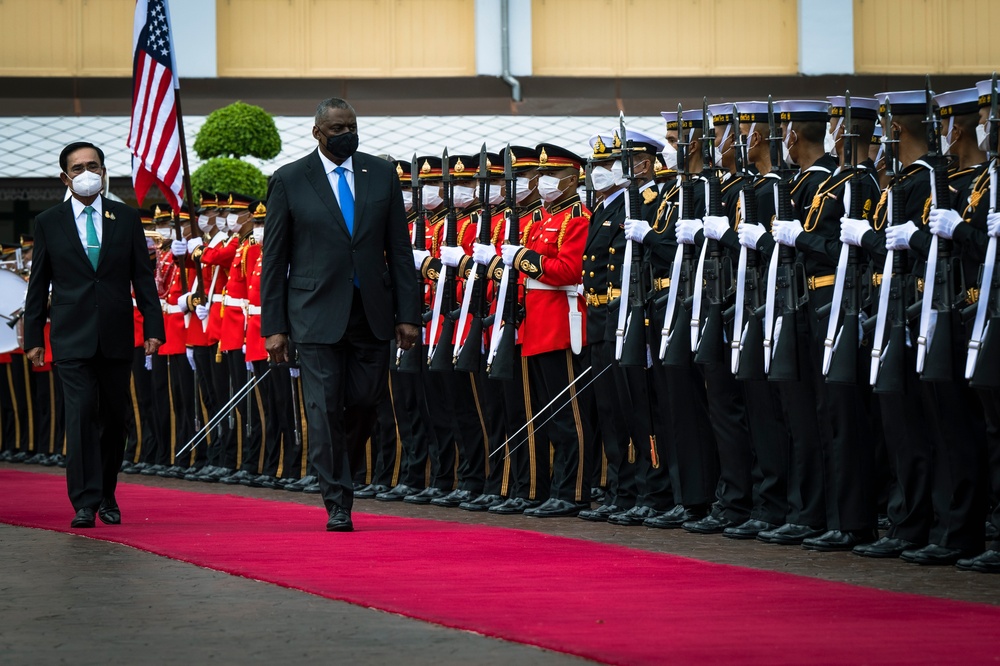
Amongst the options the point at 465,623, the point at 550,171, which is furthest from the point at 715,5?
the point at 465,623

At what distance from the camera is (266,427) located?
12570 millimetres

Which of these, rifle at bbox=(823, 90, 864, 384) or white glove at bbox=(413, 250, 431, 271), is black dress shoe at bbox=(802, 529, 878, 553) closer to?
rifle at bbox=(823, 90, 864, 384)

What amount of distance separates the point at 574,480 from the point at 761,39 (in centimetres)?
1267

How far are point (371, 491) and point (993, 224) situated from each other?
5474 mm

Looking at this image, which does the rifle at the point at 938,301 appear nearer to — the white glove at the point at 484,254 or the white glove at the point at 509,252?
the white glove at the point at 509,252

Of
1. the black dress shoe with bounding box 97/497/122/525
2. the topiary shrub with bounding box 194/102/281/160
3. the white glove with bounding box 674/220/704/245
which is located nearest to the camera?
the white glove with bounding box 674/220/704/245

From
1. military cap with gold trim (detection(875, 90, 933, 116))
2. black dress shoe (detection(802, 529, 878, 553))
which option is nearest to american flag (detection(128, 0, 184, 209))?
military cap with gold trim (detection(875, 90, 933, 116))

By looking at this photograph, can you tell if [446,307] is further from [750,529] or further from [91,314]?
[750,529]

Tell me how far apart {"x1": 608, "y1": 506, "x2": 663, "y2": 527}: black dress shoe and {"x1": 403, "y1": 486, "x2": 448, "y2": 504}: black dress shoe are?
196 centimetres

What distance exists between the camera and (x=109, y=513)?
859 centimetres

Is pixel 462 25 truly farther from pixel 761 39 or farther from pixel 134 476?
pixel 134 476

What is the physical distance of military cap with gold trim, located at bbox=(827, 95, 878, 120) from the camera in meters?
7.48

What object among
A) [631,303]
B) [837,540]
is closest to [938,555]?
[837,540]

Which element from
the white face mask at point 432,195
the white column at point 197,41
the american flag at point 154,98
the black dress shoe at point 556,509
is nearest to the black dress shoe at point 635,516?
the black dress shoe at point 556,509
